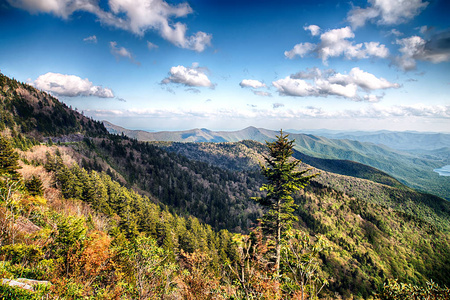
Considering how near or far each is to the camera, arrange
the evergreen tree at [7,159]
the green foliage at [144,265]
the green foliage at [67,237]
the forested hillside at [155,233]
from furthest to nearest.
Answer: the evergreen tree at [7,159]
the green foliage at [144,265]
the green foliage at [67,237]
the forested hillside at [155,233]

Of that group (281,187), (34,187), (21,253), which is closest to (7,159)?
(34,187)

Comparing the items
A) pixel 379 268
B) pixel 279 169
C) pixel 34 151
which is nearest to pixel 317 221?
pixel 379 268

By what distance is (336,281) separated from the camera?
11525cm

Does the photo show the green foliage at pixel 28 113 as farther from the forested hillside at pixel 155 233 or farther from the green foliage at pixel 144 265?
the green foliage at pixel 144 265

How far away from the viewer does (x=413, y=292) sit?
12.6m

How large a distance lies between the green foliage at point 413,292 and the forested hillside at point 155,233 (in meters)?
0.16

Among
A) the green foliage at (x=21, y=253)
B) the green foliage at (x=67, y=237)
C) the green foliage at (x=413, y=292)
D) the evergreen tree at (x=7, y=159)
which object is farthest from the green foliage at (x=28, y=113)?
the green foliage at (x=413, y=292)

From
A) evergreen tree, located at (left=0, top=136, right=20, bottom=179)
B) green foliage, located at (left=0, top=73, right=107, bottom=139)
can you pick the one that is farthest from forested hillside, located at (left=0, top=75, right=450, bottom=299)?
green foliage, located at (left=0, top=73, right=107, bottom=139)

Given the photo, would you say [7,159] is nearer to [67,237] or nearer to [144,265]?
[67,237]

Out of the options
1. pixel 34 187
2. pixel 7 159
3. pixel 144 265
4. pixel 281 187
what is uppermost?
pixel 281 187

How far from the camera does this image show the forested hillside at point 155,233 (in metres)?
13.7

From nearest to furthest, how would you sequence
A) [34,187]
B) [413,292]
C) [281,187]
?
[413,292] < [281,187] < [34,187]

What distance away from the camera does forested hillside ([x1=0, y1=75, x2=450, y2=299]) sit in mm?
13742

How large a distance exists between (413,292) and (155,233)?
55.9 meters
